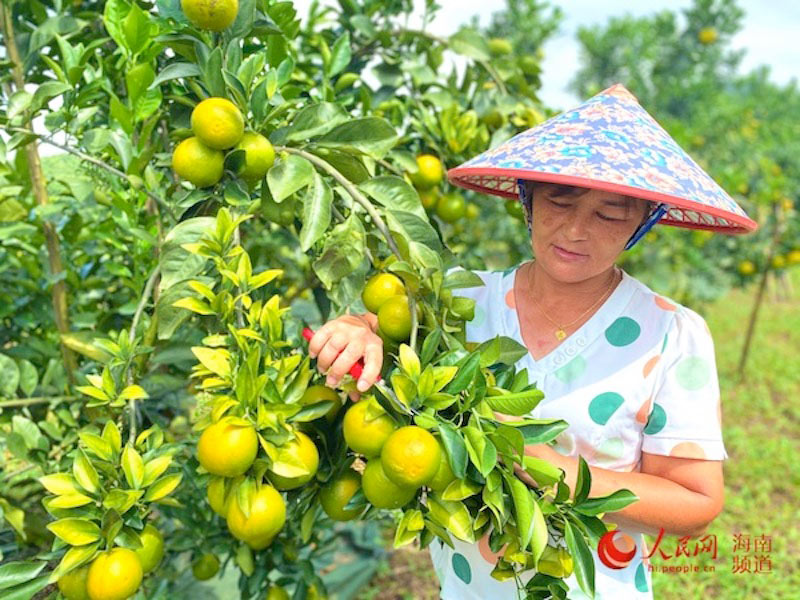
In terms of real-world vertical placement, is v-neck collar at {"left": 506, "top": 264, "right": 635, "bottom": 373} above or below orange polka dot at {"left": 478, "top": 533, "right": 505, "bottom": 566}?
above

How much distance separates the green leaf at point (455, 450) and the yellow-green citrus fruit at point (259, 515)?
22 centimetres

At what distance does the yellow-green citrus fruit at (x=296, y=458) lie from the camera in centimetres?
76

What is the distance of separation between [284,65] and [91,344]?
53cm

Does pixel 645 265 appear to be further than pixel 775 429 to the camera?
Yes

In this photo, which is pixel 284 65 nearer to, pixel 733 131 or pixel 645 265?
pixel 645 265

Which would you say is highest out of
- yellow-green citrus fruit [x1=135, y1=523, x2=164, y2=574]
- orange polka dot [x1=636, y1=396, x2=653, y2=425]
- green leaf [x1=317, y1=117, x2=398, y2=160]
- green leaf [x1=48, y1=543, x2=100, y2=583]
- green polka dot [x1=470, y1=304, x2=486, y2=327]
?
green leaf [x1=317, y1=117, x2=398, y2=160]

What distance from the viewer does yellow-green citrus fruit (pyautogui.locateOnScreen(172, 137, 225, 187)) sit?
83 centimetres

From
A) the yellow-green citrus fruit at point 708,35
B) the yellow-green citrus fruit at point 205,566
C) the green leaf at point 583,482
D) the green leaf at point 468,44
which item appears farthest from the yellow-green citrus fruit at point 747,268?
the yellow-green citrus fruit at point 708,35

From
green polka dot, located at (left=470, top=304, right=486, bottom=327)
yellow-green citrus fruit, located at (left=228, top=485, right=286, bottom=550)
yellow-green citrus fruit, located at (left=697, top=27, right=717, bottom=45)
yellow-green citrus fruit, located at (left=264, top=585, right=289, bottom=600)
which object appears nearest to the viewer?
yellow-green citrus fruit, located at (left=228, top=485, right=286, bottom=550)

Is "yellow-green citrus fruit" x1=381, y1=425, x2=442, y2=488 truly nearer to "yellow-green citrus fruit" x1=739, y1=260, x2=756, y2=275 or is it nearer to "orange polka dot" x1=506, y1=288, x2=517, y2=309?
"orange polka dot" x1=506, y1=288, x2=517, y2=309

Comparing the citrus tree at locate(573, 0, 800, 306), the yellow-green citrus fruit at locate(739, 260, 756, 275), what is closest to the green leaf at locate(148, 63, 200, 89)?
the citrus tree at locate(573, 0, 800, 306)

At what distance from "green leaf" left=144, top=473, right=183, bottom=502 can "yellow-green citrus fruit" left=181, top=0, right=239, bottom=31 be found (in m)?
0.53

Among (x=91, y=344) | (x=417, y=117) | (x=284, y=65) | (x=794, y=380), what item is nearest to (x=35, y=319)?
(x=91, y=344)

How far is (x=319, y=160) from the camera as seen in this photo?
34.6 inches
